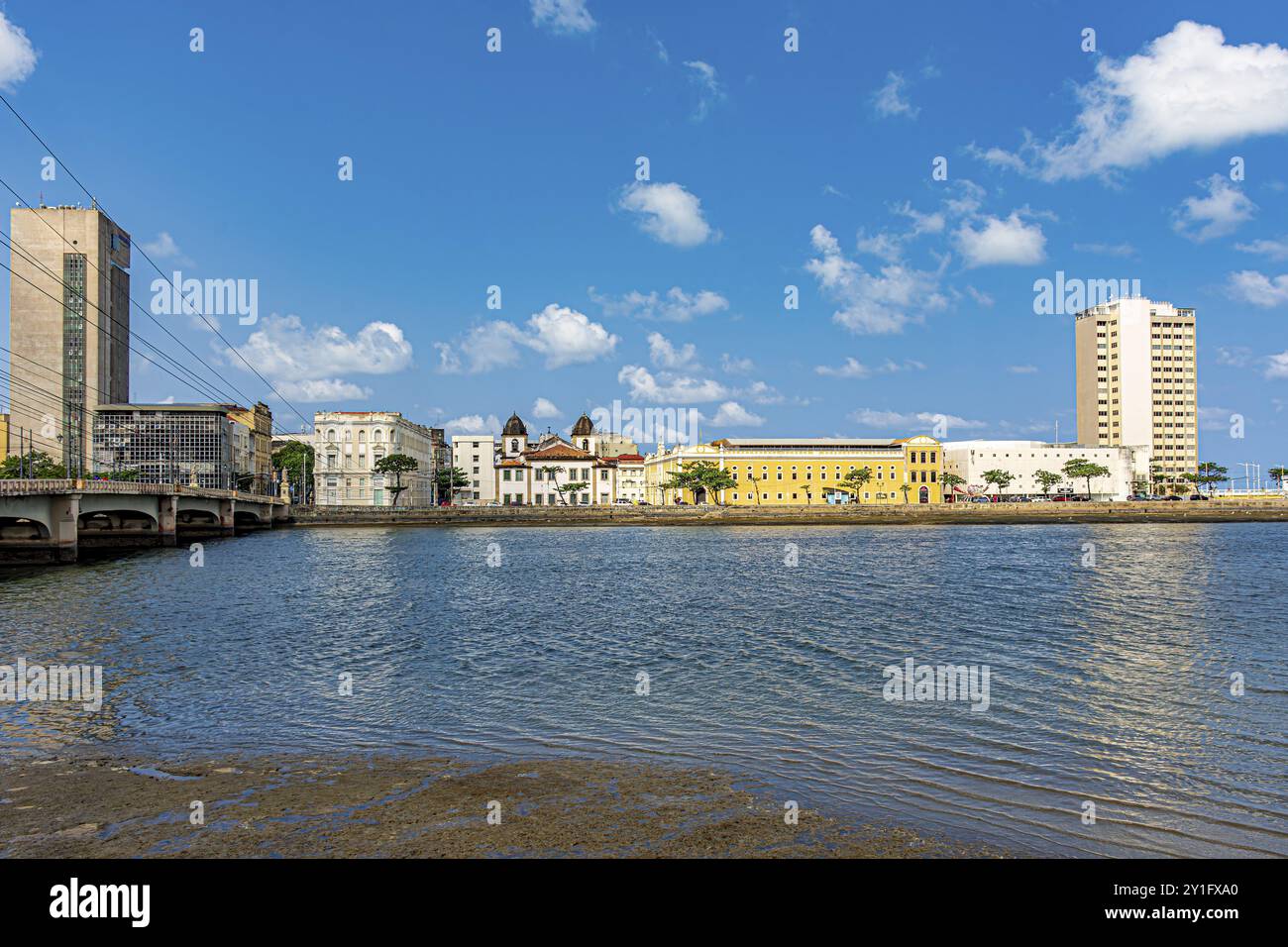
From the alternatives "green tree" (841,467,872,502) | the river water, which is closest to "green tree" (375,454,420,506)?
"green tree" (841,467,872,502)

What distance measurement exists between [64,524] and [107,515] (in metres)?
31.9

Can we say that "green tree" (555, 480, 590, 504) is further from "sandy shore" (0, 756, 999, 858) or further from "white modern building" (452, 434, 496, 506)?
"sandy shore" (0, 756, 999, 858)

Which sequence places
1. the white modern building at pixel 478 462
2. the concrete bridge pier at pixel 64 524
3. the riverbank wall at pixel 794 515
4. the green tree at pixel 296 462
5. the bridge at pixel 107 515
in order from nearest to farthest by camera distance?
the bridge at pixel 107 515 < the concrete bridge pier at pixel 64 524 < the riverbank wall at pixel 794 515 < the green tree at pixel 296 462 < the white modern building at pixel 478 462

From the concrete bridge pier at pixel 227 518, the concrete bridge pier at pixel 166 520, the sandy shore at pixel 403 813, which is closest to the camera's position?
the sandy shore at pixel 403 813

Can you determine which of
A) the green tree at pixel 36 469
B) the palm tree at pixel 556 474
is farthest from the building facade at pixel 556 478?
the green tree at pixel 36 469

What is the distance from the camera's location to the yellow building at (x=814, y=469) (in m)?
156

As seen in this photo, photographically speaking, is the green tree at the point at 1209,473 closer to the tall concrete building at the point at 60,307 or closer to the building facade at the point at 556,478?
the building facade at the point at 556,478

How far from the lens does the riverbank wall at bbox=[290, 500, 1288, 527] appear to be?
13175 centimetres

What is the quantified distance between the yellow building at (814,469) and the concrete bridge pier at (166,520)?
8770 cm

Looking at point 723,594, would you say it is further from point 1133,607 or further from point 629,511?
point 629,511

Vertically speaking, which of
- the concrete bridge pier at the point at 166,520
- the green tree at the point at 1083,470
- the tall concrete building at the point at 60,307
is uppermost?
the tall concrete building at the point at 60,307

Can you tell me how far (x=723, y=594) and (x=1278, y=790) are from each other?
2878 cm

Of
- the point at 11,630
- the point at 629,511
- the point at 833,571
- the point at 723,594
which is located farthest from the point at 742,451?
the point at 11,630

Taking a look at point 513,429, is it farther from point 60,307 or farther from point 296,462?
point 60,307
